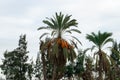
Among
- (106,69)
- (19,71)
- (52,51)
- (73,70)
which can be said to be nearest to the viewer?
(52,51)

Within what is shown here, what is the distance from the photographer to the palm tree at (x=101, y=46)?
48.1 meters

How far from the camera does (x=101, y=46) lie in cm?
4903

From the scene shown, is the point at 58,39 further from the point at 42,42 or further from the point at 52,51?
the point at 42,42

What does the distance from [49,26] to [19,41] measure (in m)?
33.4

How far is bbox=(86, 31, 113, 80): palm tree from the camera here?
48094 millimetres

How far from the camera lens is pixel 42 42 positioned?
4988 cm

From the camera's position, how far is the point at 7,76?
78000 mm

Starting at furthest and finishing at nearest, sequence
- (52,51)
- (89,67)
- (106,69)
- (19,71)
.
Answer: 1. (19,71)
2. (89,67)
3. (106,69)
4. (52,51)

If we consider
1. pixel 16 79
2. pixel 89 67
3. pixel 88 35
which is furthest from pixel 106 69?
pixel 16 79

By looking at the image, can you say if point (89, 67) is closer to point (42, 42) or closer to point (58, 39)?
point (42, 42)

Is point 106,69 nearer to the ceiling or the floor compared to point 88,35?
nearer to the floor

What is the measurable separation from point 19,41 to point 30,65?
5455 mm

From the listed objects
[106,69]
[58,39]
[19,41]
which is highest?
[19,41]

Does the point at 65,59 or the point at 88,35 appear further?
the point at 88,35
